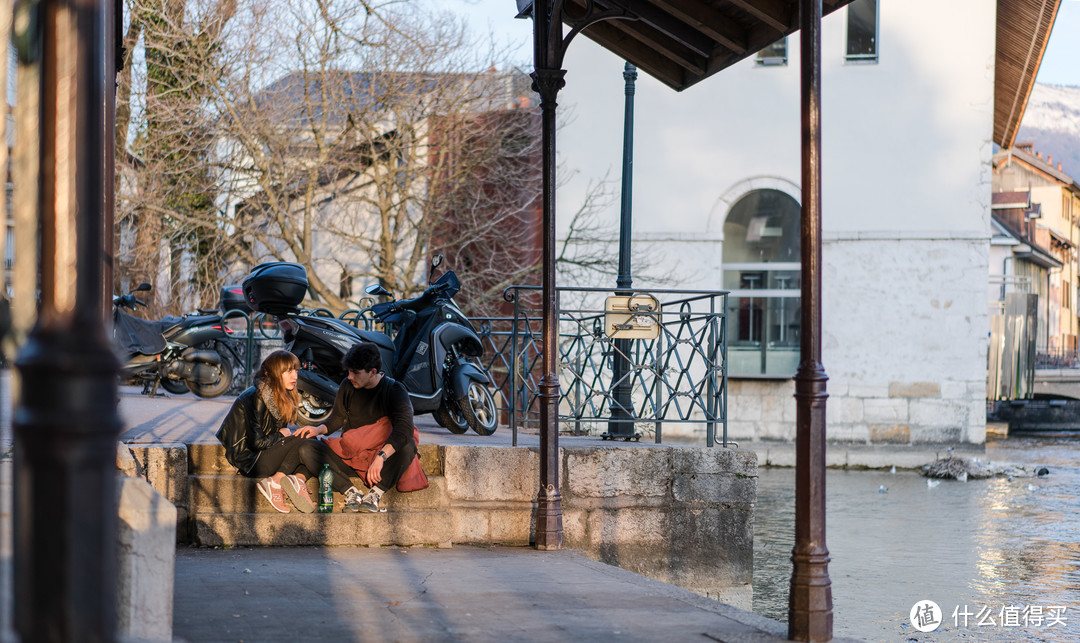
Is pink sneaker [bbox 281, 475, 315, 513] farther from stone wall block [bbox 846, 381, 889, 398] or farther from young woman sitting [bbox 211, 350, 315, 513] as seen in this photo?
stone wall block [bbox 846, 381, 889, 398]

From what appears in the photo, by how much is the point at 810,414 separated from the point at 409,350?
4859mm

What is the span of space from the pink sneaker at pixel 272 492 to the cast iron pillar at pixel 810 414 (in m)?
→ 3.44

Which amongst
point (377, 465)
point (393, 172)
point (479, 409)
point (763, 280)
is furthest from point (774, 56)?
point (377, 465)

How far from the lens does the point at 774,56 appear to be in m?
21.1

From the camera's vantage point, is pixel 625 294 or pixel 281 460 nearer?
pixel 281 460

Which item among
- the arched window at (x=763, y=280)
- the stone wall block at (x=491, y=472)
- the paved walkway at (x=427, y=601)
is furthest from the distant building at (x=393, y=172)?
the paved walkway at (x=427, y=601)

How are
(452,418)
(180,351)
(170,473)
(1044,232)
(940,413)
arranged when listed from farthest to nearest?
1. (1044,232)
2. (940,413)
3. (180,351)
4. (452,418)
5. (170,473)

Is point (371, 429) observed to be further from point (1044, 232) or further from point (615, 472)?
point (1044, 232)

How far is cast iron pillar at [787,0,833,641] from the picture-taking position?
4.79 meters

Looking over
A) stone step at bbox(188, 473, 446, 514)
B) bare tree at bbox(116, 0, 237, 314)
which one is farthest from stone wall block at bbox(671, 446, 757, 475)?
bare tree at bbox(116, 0, 237, 314)

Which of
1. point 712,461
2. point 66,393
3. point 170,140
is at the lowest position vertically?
point 712,461

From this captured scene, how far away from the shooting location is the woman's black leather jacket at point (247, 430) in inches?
269

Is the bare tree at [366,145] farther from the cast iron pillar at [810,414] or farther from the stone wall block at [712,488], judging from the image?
the cast iron pillar at [810,414]

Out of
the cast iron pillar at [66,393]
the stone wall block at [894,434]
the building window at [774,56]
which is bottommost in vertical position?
the stone wall block at [894,434]
